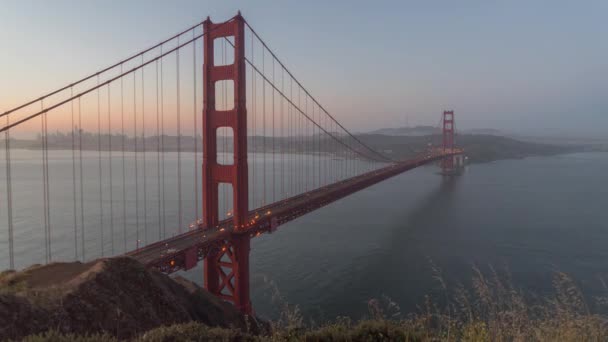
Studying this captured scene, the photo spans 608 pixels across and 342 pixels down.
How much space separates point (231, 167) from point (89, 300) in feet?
29.3

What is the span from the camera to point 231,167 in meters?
16.4

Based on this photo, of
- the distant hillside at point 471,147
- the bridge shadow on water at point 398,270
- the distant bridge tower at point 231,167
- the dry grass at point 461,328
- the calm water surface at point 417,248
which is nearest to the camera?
the dry grass at point 461,328

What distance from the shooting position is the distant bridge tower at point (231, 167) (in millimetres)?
15602

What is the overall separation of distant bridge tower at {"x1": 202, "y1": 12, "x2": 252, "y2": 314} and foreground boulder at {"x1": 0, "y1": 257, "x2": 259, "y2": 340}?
373cm

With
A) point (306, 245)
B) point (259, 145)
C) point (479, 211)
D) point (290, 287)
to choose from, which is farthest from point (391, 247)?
point (259, 145)

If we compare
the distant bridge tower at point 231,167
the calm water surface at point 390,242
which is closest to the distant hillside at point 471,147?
the calm water surface at point 390,242

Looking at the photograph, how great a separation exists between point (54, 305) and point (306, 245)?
71.8 feet

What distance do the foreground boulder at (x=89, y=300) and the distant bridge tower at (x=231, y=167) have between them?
3727 mm

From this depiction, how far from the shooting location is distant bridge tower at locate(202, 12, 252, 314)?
15.6 m

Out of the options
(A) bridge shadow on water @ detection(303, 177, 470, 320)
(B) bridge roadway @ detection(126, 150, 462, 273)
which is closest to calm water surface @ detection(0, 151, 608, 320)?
(A) bridge shadow on water @ detection(303, 177, 470, 320)

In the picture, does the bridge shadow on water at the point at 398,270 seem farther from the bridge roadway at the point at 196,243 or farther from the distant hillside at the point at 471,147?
the distant hillside at the point at 471,147

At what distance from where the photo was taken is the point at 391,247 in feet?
93.2

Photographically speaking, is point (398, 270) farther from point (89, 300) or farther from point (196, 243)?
point (89, 300)

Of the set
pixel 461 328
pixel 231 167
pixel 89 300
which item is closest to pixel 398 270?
pixel 231 167
